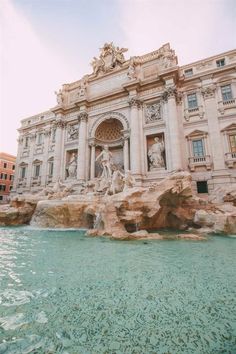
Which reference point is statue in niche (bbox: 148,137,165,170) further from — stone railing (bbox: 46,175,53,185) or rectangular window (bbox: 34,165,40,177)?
rectangular window (bbox: 34,165,40,177)

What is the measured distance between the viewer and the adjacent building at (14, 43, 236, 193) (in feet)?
43.5

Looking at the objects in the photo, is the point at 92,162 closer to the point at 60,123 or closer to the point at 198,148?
the point at 60,123

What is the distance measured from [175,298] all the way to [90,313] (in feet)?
3.60

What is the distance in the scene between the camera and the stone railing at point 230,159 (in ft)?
40.3

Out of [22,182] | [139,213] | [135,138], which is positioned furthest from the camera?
[22,182]

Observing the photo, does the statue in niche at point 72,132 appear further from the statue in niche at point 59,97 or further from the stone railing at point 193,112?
the stone railing at point 193,112

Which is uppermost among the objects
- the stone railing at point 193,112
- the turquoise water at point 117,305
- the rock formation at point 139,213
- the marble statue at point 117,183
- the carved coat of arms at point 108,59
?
the carved coat of arms at point 108,59

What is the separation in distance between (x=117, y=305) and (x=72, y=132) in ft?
61.4

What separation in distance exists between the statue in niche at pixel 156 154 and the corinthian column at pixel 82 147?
6.31 meters

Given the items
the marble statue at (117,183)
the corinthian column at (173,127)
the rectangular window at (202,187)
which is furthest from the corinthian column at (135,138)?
the rectangular window at (202,187)

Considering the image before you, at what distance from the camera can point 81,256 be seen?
4.19 metres

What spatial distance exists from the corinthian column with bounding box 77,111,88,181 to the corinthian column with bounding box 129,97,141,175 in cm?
484

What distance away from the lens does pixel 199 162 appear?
43.8ft

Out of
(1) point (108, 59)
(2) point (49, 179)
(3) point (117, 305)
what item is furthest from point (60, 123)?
(3) point (117, 305)
